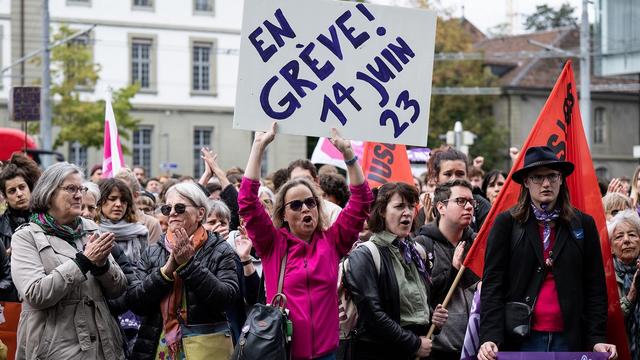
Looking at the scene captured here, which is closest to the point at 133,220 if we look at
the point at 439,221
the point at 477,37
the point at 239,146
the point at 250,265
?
the point at 250,265

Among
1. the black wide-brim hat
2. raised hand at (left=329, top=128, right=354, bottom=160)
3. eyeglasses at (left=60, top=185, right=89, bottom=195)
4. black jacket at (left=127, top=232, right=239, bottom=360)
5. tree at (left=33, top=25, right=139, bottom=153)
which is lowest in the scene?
black jacket at (left=127, top=232, right=239, bottom=360)

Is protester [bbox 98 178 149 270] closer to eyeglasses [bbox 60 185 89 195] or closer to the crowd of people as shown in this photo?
the crowd of people

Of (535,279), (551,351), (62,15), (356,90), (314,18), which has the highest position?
(62,15)

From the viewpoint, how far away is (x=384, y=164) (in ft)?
35.0

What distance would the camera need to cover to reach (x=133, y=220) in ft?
27.5

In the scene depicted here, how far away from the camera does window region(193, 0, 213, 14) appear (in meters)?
50.5

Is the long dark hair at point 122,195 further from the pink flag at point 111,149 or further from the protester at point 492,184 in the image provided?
the pink flag at point 111,149

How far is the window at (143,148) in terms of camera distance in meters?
49.8

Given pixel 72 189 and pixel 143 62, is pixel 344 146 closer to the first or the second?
pixel 72 189

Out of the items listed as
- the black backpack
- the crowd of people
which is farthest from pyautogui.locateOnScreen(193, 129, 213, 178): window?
the black backpack

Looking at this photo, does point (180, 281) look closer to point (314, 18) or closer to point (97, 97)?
point (314, 18)

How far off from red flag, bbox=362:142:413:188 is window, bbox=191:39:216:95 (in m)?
40.5

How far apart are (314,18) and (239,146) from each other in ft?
149

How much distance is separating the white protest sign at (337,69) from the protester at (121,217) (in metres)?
2.23
